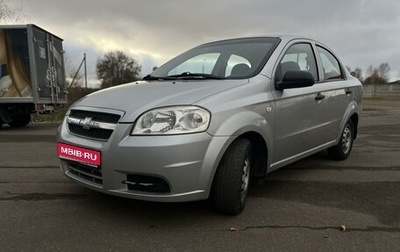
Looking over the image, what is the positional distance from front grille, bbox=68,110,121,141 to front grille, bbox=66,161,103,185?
27cm

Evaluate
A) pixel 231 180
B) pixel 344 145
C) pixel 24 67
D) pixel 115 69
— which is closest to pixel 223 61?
pixel 231 180

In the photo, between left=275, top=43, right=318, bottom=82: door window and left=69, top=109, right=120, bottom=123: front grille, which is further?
left=275, top=43, right=318, bottom=82: door window

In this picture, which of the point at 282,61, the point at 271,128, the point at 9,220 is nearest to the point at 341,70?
the point at 282,61

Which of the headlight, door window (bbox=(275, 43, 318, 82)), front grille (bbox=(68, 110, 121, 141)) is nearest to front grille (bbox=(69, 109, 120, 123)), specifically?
front grille (bbox=(68, 110, 121, 141))

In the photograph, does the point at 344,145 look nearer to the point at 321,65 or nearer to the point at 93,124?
the point at 321,65

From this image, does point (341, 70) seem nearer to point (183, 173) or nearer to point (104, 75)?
point (183, 173)

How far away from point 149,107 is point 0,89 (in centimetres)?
951

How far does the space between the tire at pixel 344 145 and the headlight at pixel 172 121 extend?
3.31 m

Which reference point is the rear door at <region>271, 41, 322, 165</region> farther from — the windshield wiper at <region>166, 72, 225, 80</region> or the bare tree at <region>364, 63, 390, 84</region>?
the bare tree at <region>364, 63, 390, 84</region>

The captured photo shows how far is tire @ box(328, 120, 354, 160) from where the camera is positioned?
19.9 ft

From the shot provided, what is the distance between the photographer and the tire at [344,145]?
19.9ft

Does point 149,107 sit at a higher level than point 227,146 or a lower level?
higher

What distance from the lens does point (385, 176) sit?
542cm

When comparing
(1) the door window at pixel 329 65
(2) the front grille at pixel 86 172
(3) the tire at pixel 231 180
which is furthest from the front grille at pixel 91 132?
(1) the door window at pixel 329 65
